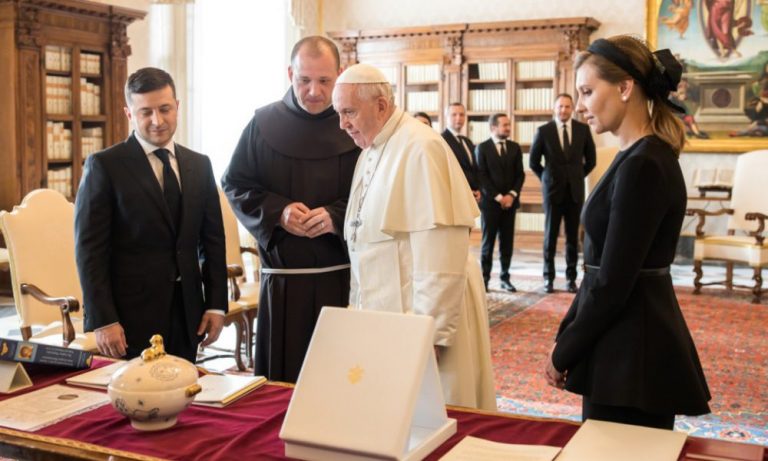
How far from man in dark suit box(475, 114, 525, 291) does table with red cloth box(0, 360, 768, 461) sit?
260 inches

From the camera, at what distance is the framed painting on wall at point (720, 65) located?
421 inches

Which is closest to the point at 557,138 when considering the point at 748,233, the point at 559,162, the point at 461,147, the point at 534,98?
the point at 559,162

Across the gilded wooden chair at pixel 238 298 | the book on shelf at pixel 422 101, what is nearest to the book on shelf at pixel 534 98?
the book on shelf at pixel 422 101

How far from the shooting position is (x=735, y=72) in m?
10.8

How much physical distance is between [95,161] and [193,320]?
63 cm

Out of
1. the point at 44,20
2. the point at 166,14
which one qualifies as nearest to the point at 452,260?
the point at 44,20

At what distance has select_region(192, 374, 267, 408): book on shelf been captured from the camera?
2143mm

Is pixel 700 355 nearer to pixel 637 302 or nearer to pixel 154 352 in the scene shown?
pixel 637 302

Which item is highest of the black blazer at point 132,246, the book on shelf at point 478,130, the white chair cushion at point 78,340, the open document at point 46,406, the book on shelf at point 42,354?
the book on shelf at point 478,130

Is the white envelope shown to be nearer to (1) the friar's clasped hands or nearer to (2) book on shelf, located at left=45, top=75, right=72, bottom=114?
(1) the friar's clasped hands

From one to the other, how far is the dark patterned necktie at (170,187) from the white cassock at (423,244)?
621 mm

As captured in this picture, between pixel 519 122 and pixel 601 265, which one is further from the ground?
pixel 519 122

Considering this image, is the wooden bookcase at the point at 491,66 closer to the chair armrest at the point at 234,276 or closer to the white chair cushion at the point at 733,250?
the white chair cushion at the point at 733,250

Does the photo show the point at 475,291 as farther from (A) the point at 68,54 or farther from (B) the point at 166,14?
(B) the point at 166,14
